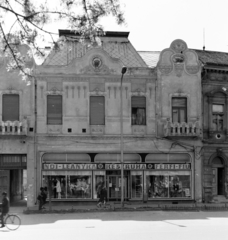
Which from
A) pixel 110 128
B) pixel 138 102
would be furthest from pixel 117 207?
pixel 138 102

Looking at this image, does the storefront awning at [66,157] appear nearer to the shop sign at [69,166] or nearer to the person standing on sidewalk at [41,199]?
the shop sign at [69,166]

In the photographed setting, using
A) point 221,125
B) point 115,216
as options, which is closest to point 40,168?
point 115,216

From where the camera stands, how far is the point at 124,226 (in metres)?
21.2

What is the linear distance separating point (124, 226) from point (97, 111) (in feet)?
42.6

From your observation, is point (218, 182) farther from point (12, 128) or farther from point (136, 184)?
point (12, 128)

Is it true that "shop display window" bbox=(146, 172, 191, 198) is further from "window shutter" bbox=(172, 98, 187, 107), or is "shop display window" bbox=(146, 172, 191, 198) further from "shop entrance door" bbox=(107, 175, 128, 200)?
"window shutter" bbox=(172, 98, 187, 107)

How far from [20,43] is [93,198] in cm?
2245

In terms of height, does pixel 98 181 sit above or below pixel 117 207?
above

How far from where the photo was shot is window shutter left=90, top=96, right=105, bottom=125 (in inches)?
1297

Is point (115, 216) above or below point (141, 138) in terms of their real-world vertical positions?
below

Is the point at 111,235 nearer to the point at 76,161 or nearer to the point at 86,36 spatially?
the point at 86,36

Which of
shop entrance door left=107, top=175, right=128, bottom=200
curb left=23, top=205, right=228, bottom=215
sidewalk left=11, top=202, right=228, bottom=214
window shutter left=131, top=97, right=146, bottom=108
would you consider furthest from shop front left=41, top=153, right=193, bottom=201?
window shutter left=131, top=97, right=146, bottom=108

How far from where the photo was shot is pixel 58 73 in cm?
3269

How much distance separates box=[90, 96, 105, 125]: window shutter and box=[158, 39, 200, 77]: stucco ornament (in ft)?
15.8
